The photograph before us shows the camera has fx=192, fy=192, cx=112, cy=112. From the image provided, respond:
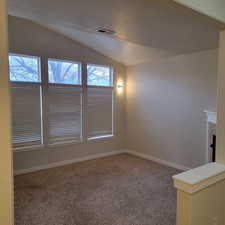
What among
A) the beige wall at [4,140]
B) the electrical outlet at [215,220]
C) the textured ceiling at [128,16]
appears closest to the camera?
the beige wall at [4,140]

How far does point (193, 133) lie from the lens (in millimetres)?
3805

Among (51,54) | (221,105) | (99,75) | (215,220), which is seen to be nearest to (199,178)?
(215,220)

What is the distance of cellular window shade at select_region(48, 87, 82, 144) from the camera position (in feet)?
13.6

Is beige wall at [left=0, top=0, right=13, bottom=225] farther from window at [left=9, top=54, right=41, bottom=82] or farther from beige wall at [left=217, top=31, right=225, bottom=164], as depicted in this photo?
window at [left=9, top=54, right=41, bottom=82]

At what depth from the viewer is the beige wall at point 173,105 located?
143 inches

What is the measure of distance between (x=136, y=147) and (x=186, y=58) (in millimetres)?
2491

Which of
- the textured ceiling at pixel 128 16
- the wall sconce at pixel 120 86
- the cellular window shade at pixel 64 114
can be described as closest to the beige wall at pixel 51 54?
the wall sconce at pixel 120 86

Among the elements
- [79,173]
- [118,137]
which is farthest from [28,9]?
[118,137]

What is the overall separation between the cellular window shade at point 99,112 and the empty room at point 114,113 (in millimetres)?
26

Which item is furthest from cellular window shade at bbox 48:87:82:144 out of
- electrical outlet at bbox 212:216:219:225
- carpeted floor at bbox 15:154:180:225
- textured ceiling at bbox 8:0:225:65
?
electrical outlet at bbox 212:216:219:225

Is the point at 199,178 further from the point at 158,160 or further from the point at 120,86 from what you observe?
the point at 120,86

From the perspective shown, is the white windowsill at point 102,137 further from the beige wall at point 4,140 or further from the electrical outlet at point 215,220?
the beige wall at point 4,140

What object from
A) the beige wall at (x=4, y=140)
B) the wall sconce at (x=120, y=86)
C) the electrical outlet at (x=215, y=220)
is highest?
the wall sconce at (x=120, y=86)

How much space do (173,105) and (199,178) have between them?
283 cm
